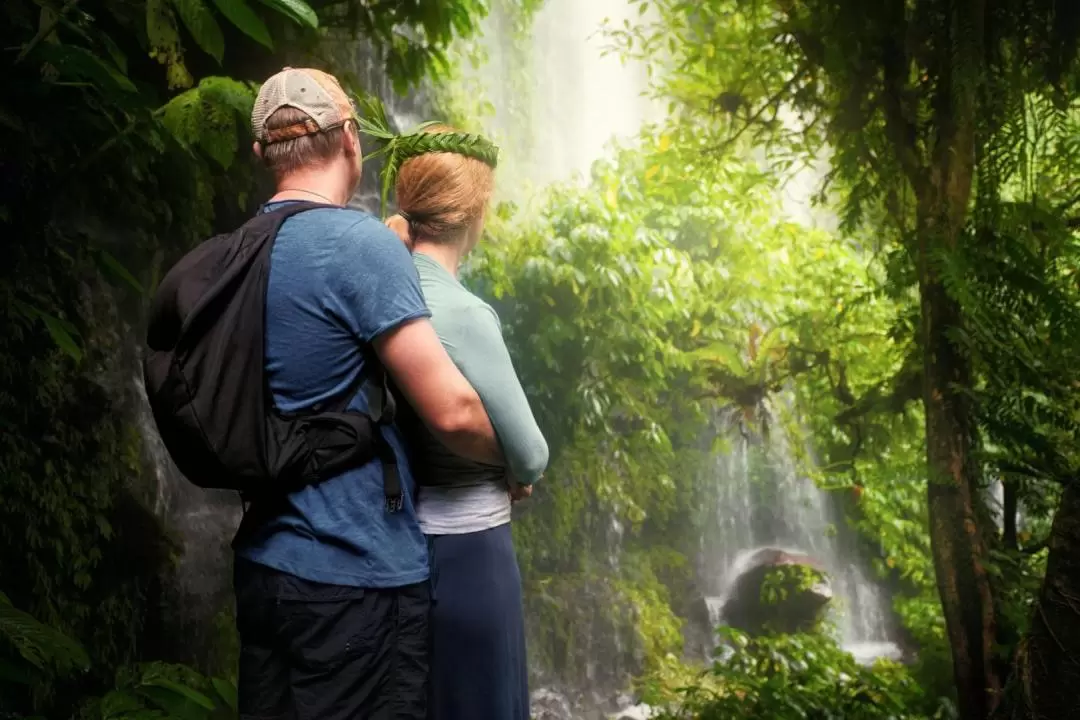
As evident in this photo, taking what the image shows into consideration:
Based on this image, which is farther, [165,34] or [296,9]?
[165,34]

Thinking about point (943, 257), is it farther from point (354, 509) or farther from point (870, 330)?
point (354, 509)

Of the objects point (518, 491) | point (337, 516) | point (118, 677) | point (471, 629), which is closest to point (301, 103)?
point (337, 516)

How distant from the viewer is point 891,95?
3.16 metres

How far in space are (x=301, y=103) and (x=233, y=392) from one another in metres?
0.45

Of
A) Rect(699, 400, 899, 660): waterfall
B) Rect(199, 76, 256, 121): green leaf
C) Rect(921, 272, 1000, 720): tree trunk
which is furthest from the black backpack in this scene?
Rect(699, 400, 899, 660): waterfall

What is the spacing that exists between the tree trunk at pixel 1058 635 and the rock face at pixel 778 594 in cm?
288

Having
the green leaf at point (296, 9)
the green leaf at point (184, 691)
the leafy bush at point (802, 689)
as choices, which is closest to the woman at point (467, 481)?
the green leaf at point (296, 9)

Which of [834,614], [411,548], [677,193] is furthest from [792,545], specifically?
[411,548]

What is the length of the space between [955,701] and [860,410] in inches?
49.9

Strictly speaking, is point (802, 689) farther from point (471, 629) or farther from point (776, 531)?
point (471, 629)

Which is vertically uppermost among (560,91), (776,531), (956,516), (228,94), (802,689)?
(560,91)

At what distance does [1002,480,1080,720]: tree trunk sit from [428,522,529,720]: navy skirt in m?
1.39

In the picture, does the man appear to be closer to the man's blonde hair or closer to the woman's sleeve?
the man's blonde hair

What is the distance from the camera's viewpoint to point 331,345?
3.85ft
